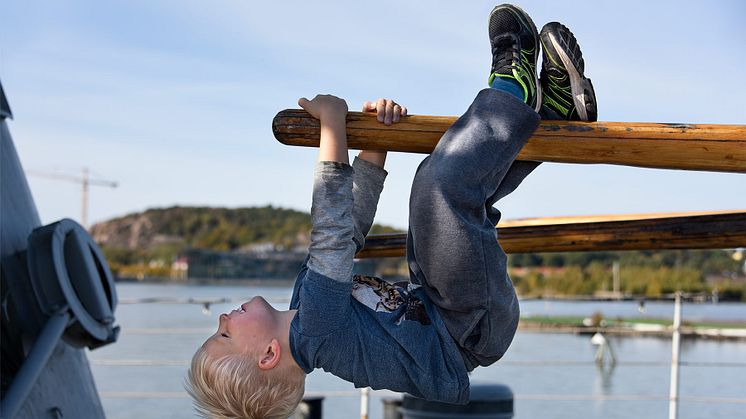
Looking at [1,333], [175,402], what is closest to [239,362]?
[1,333]

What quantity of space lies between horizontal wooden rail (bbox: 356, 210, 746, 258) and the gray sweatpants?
67 centimetres

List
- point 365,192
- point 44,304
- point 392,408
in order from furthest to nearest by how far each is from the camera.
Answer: point 392,408 < point 44,304 < point 365,192

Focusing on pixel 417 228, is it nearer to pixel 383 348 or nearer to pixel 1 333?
pixel 383 348

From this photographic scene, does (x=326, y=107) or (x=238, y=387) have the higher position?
(x=326, y=107)

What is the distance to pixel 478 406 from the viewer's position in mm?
4113

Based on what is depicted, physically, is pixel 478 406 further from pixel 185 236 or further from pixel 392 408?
pixel 185 236

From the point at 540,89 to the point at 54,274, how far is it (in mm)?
1430

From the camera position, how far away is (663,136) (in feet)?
5.52

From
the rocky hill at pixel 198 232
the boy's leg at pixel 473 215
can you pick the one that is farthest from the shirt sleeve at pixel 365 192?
the rocky hill at pixel 198 232

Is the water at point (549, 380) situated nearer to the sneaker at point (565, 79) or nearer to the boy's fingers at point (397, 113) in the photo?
the sneaker at point (565, 79)

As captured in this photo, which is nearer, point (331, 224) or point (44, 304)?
point (331, 224)

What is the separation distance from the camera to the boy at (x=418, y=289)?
1700mm

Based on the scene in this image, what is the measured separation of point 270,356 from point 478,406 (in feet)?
8.20

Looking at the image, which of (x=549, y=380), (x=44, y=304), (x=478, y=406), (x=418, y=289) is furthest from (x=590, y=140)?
(x=549, y=380)
